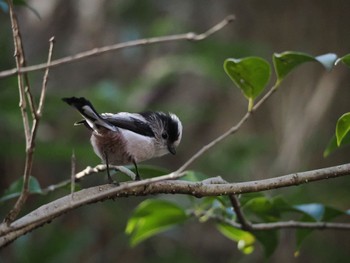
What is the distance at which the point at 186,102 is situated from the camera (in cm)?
645

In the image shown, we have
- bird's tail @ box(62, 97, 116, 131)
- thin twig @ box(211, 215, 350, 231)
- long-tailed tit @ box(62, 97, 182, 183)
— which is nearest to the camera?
bird's tail @ box(62, 97, 116, 131)

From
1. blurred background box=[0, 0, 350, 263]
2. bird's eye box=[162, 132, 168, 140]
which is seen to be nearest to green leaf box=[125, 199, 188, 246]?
bird's eye box=[162, 132, 168, 140]

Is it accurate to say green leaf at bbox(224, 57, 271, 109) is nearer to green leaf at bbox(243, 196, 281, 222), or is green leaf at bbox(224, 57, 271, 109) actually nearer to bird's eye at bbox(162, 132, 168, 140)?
green leaf at bbox(243, 196, 281, 222)

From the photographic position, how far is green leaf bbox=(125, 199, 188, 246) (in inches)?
109

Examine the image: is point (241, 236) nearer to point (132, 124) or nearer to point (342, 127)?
point (132, 124)

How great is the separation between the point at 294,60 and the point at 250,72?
0.16m

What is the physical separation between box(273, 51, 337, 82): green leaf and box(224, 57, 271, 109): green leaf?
1.7 inches

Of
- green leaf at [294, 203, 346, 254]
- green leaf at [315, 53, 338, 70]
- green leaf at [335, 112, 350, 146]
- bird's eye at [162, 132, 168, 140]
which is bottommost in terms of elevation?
green leaf at [294, 203, 346, 254]

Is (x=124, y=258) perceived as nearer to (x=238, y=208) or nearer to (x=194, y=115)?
(x=194, y=115)

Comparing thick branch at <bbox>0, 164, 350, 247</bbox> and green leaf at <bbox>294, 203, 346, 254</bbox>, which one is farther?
green leaf at <bbox>294, 203, 346, 254</bbox>

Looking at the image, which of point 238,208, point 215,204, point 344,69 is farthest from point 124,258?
point 238,208

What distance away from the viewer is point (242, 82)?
2.41 m

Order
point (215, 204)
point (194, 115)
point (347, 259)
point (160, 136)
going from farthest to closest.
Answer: point (194, 115), point (347, 259), point (160, 136), point (215, 204)

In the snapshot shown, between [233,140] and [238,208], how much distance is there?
3.28 meters
